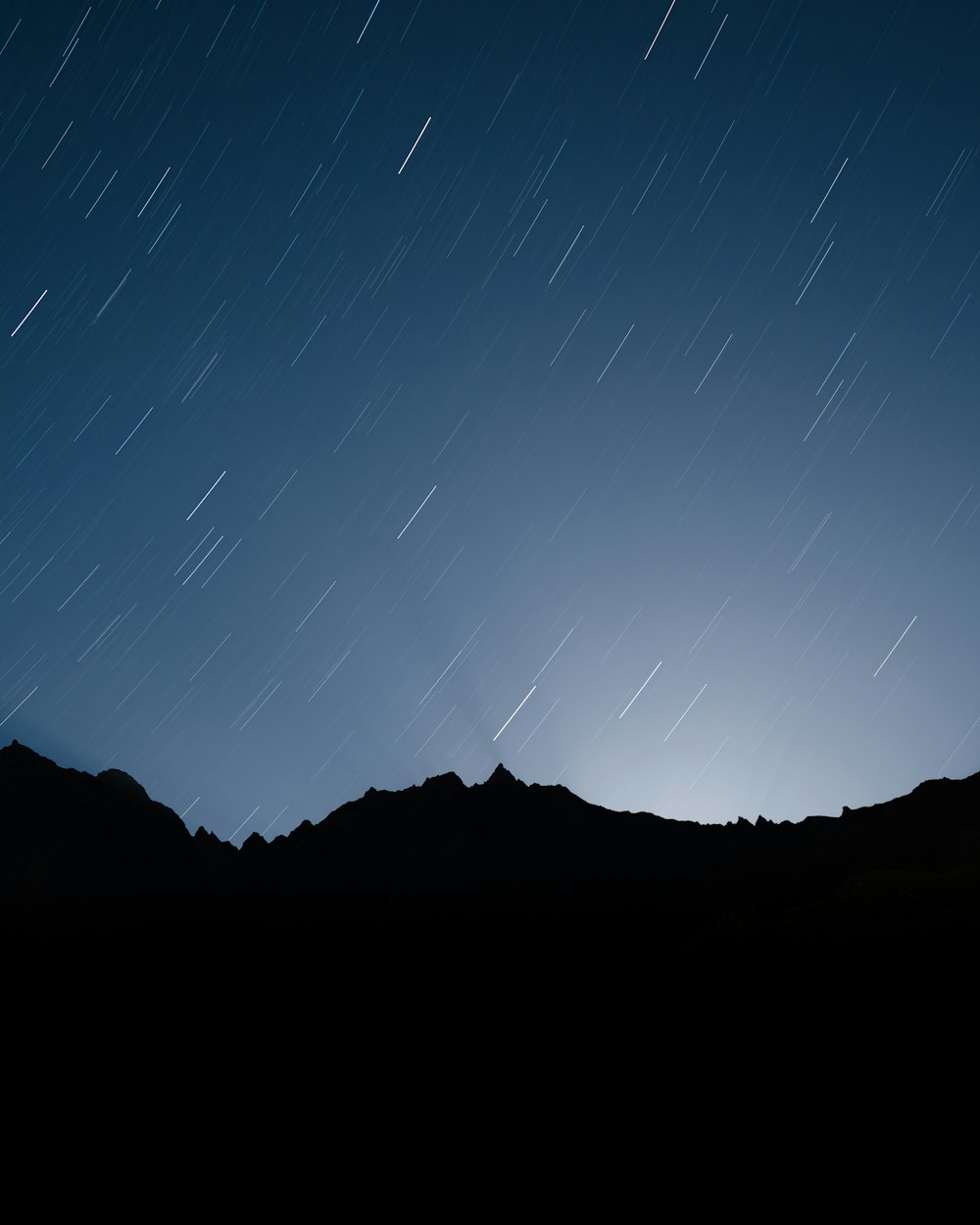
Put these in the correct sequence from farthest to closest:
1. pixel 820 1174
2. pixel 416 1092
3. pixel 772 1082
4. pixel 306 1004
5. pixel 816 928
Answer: pixel 306 1004, pixel 816 928, pixel 416 1092, pixel 772 1082, pixel 820 1174

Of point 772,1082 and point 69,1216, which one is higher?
point 772,1082

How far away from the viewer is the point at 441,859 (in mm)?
108438

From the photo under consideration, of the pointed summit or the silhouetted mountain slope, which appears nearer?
the silhouetted mountain slope

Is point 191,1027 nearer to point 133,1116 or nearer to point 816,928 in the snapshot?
point 133,1116

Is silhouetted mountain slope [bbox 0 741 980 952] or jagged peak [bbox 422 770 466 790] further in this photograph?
jagged peak [bbox 422 770 466 790]

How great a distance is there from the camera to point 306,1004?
60.1m

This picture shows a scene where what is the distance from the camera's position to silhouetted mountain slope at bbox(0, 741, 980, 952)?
80.0m

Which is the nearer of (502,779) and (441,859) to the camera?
(441,859)

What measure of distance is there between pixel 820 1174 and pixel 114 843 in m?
105

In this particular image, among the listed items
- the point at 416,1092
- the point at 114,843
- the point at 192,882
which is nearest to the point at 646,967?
the point at 416,1092

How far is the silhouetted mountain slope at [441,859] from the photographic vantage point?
262ft

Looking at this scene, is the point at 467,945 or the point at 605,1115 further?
the point at 467,945

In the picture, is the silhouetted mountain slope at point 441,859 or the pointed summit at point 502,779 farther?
the pointed summit at point 502,779

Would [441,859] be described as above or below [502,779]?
below
